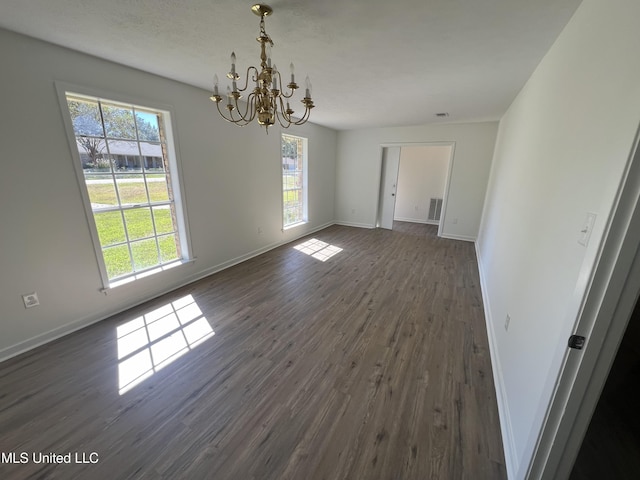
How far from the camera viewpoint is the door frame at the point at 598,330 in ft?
2.55

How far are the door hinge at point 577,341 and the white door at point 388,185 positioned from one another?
551cm

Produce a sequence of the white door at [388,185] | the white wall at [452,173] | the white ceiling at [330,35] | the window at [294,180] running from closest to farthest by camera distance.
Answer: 1. the white ceiling at [330,35]
2. the window at [294,180]
3. the white wall at [452,173]
4. the white door at [388,185]

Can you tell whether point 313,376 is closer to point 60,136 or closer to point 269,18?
point 269,18

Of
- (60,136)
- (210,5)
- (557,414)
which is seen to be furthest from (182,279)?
(557,414)

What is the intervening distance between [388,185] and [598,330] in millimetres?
5640

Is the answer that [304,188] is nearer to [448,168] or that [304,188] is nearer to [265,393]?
[448,168]

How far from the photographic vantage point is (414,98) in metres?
3.30

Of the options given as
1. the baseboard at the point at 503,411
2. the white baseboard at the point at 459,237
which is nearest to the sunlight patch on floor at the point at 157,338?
the baseboard at the point at 503,411

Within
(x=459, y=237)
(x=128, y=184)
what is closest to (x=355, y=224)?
(x=459, y=237)

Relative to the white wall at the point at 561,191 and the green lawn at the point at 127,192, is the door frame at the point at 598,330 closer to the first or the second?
the white wall at the point at 561,191

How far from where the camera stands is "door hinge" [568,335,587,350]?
890 millimetres

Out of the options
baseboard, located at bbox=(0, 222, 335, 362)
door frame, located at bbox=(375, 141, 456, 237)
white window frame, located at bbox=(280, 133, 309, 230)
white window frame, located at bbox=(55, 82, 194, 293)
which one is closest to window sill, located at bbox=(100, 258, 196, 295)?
white window frame, located at bbox=(55, 82, 194, 293)

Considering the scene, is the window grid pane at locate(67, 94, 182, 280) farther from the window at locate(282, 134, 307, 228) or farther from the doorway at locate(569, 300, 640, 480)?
the doorway at locate(569, 300, 640, 480)

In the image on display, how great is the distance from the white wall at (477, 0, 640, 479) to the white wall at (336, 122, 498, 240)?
334cm
